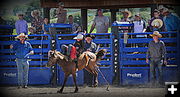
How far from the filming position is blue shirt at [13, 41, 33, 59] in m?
11.6

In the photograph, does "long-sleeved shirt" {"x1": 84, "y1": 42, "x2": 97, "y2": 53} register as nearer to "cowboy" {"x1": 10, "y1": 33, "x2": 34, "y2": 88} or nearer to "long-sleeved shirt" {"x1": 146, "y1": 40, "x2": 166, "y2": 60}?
"long-sleeved shirt" {"x1": 146, "y1": 40, "x2": 166, "y2": 60}

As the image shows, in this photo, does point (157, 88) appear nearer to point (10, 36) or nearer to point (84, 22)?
point (84, 22)

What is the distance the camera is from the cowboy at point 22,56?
1162 centimetres

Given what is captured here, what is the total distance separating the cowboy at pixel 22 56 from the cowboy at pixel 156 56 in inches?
130

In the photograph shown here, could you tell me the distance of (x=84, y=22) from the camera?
38.9ft

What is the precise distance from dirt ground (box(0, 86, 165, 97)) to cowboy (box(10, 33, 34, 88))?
29 centimetres

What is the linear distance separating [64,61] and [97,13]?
1.80 metres

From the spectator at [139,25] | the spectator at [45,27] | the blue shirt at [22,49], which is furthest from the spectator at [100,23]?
the blue shirt at [22,49]

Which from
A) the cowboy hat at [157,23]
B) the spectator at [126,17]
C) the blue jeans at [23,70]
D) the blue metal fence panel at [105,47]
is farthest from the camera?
the blue jeans at [23,70]

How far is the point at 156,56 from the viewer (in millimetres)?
11289

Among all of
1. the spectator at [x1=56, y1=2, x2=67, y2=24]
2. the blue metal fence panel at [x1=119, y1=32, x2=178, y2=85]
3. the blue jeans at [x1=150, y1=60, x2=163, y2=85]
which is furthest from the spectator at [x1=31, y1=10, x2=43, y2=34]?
the blue jeans at [x1=150, y1=60, x2=163, y2=85]

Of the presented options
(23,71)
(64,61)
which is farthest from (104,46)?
(23,71)

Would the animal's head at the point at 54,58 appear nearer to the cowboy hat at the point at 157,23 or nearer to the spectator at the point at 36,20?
the spectator at the point at 36,20

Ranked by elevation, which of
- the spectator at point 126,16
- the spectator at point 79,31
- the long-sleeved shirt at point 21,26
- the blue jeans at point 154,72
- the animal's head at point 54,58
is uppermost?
the spectator at point 126,16
